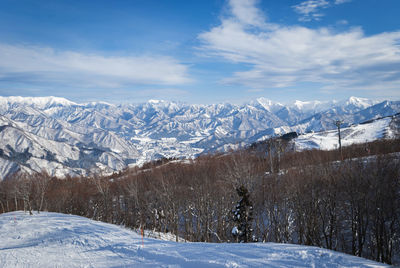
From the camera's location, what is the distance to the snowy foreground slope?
35.4 feet

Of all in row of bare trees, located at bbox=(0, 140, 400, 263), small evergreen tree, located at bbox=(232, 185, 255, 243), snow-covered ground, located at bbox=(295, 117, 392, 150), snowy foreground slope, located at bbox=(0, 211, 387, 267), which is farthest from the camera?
snow-covered ground, located at bbox=(295, 117, 392, 150)

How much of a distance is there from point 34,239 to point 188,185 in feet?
77.8

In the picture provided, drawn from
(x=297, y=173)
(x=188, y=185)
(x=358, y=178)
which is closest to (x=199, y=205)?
(x=188, y=185)

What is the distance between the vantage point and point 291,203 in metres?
27.6

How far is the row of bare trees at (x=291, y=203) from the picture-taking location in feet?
68.9

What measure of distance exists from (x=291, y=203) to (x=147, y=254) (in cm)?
2031

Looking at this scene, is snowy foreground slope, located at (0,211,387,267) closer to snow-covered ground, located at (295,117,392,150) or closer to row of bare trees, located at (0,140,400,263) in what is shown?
row of bare trees, located at (0,140,400,263)

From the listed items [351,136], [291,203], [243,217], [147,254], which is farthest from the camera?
[351,136]

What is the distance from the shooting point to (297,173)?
28.0 m

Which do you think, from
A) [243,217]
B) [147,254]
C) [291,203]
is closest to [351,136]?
[291,203]

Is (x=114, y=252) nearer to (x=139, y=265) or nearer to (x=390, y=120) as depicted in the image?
(x=139, y=265)

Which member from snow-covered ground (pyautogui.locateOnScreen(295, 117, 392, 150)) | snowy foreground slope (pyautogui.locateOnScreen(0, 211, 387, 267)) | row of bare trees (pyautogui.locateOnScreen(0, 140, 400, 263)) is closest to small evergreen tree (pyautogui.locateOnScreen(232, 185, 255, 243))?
row of bare trees (pyautogui.locateOnScreen(0, 140, 400, 263))

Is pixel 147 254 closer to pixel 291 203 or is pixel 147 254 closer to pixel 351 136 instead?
pixel 291 203

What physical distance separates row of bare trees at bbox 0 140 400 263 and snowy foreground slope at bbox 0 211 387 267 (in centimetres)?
1198
